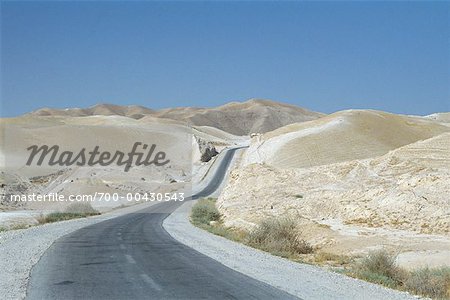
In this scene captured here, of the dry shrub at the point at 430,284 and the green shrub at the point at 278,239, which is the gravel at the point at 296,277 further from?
the green shrub at the point at 278,239

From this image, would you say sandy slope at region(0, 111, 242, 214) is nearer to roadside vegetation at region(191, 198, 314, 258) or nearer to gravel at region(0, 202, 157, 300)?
gravel at region(0, 202, 157, 300)

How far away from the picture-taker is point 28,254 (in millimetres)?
19453

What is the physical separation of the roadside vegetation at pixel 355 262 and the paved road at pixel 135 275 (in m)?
3.58

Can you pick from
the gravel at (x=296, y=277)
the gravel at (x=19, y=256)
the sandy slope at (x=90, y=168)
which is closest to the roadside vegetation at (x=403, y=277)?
the gravel at (x=296, y=277)

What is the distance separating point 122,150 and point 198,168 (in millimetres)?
30451

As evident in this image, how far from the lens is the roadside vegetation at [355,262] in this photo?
14820mm

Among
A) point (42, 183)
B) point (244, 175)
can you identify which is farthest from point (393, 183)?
point (42, 183)

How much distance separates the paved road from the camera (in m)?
12.2

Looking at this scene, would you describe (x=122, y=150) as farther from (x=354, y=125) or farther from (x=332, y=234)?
(x=332, y=234)

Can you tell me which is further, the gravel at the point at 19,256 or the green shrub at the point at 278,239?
the green shrub at the point at 278,239

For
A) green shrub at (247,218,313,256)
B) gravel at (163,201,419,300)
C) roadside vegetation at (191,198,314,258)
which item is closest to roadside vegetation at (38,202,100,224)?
roadside vegetation at (191,198,314,258)

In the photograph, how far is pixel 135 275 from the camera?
14.7 meters

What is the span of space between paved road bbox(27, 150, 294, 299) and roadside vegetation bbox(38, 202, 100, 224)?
731 inches

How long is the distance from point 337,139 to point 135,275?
8036cm
